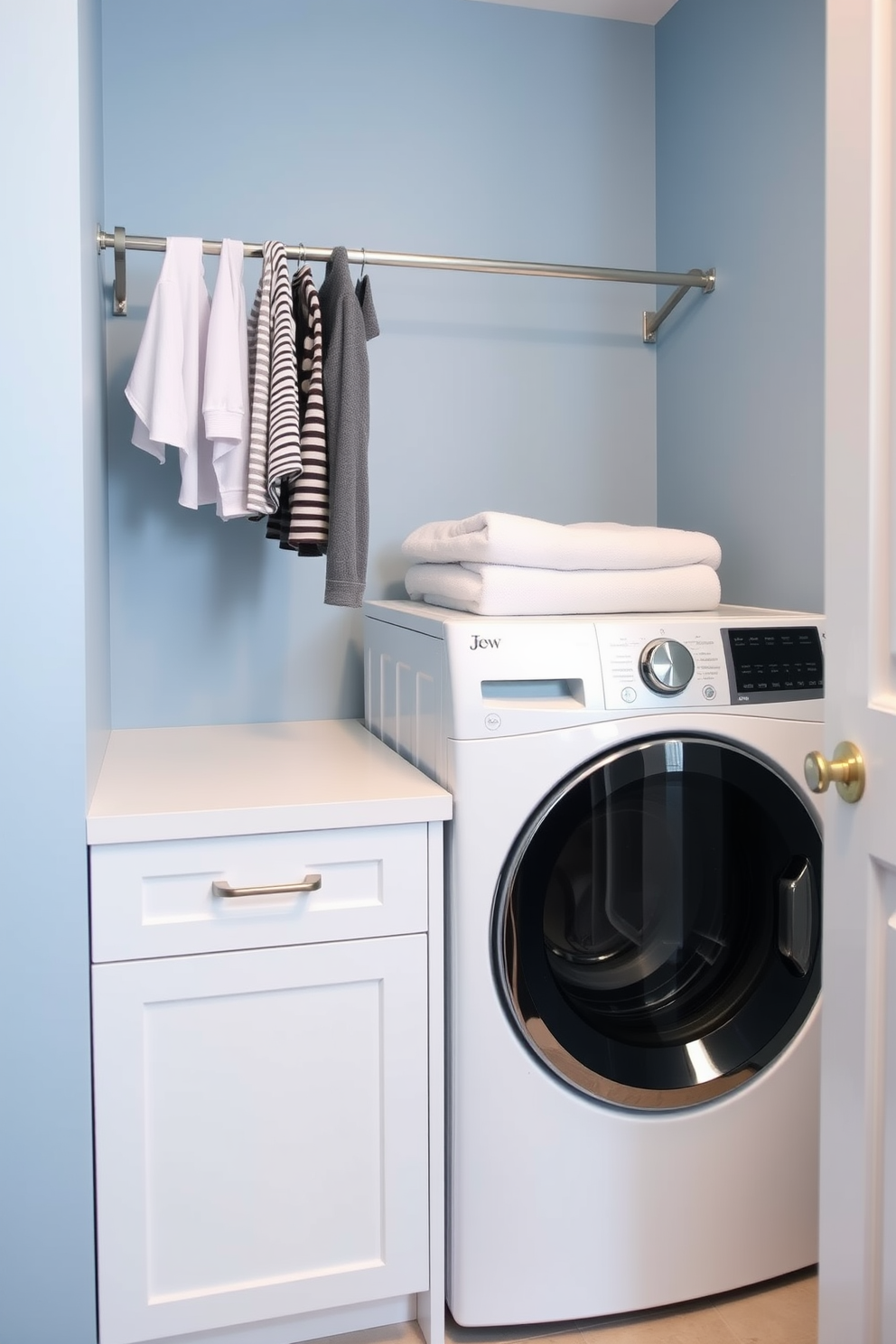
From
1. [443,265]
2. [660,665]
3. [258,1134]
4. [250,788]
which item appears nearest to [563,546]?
[660,665]

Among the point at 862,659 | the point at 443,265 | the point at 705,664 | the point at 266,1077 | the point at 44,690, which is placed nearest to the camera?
the point at 862,659

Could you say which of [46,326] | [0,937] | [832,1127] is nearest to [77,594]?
[46,326]

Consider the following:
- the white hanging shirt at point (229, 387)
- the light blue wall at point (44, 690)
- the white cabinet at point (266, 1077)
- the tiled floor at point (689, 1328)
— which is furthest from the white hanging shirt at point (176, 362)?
the tiled floor at point (689, 1328)

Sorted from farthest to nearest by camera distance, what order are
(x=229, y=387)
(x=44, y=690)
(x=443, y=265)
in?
(x=443, y=265), (x=229, y=387), (x=44, y=690)

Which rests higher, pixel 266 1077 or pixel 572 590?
pixel 572 590

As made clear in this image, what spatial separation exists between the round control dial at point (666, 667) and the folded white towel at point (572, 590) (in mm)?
137

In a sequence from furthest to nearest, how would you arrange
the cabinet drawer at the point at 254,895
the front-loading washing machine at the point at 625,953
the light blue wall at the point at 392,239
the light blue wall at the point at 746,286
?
the light blue wall at the point at 392,239, the light blue wall at the point at 746,286, the front-loading washing machine at the point at 625,953, the cabinet drawer at the point at 254,895

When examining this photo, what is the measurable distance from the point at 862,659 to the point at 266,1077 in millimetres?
952

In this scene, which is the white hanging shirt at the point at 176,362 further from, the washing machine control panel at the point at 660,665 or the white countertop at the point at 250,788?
the washing machine control panel at the point at 660,665

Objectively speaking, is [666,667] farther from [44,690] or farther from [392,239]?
[392,239]

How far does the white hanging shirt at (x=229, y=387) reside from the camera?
173cm

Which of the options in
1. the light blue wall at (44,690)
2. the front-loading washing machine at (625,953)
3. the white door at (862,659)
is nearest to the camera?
the white door at (862,659)

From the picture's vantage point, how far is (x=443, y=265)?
199 cm

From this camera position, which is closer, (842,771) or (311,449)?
(842,771)
